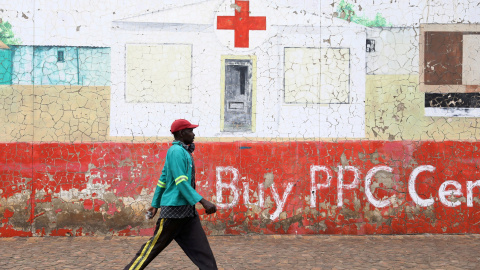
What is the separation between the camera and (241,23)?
775 cm

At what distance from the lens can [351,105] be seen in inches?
307

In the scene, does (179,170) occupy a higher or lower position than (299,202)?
higher

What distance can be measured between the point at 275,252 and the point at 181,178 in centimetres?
253

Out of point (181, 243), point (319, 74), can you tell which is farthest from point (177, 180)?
point (319, 74)

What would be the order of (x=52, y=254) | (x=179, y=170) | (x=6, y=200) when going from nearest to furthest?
(x=179, y=170), (x=52, y=254), (x=6, y=200)

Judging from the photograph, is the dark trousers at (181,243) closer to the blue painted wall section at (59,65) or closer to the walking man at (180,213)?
the walking man at (180,213)

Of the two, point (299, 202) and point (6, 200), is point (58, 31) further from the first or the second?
point (299, 202)

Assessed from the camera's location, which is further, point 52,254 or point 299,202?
point 299,202

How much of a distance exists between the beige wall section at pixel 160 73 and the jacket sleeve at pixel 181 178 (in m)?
3.18

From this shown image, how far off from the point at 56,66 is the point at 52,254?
263cm

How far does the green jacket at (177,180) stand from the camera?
15.0 ft

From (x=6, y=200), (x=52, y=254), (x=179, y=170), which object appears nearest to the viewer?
(x=179, y=170)

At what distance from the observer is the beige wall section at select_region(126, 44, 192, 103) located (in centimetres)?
768

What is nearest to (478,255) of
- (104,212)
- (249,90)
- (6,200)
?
(249,90)
